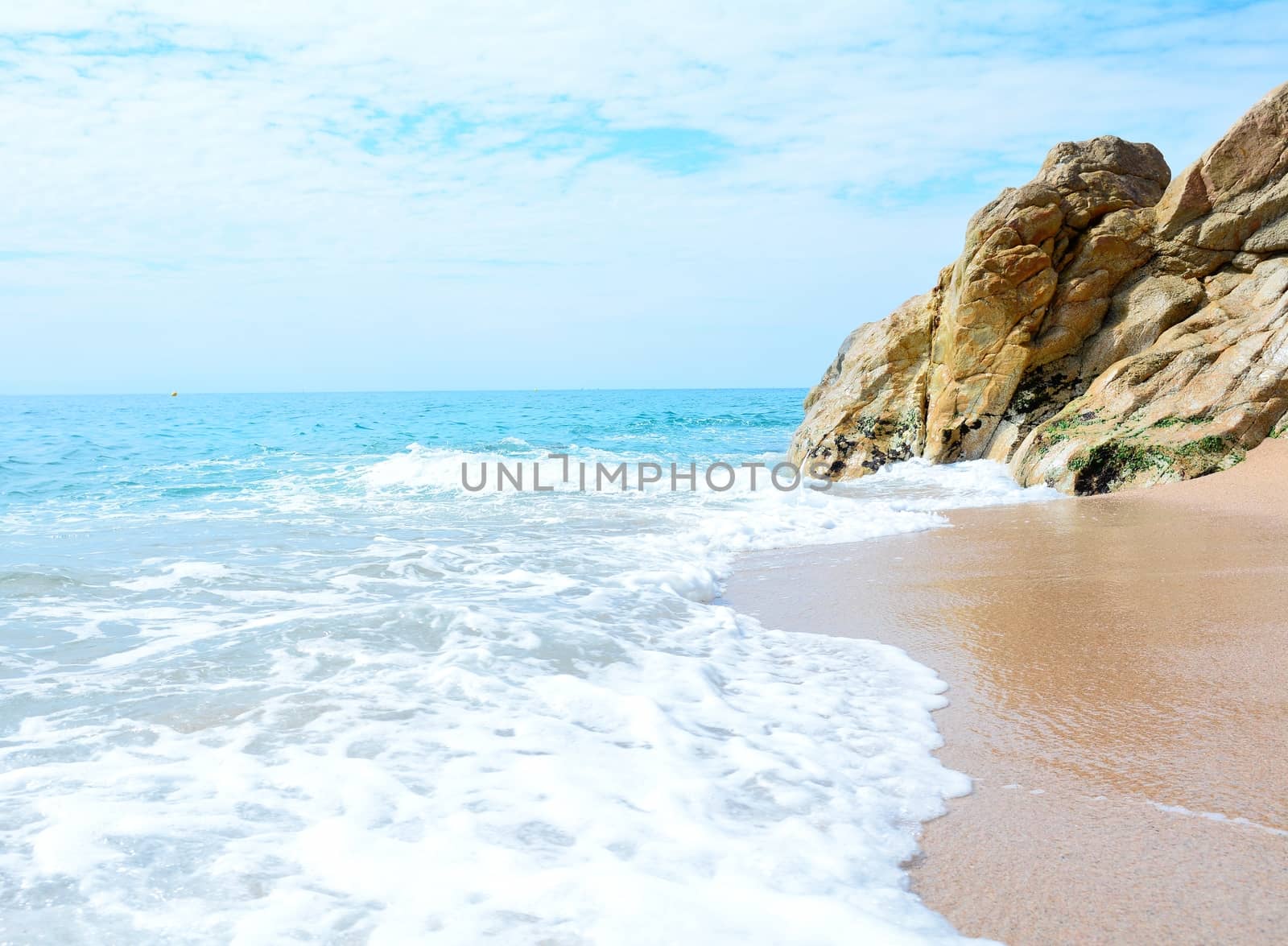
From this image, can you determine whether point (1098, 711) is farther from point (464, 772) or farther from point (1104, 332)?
point (1104, 332)

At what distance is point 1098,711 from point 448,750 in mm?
2432

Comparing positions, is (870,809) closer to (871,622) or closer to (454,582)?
(871,622)

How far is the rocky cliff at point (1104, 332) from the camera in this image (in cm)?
→ 920

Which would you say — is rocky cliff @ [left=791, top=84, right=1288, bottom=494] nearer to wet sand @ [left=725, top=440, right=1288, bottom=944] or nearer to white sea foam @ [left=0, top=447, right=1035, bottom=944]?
wet sand @ [left=725, top=440, right=1288, bottom=944]

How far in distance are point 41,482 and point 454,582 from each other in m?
10.8

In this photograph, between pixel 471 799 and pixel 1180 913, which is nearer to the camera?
pixel 1180 913

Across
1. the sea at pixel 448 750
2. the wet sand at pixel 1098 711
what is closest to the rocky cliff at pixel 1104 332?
the wet sand at pixel 1098 711

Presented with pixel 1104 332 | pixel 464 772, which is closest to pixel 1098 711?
pixel 464 772

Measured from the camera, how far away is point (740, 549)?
7.46 metres

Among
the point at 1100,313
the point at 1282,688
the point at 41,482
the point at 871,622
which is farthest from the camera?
the point at 41,482

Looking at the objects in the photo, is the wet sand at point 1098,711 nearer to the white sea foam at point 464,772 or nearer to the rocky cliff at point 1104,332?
the white sea foam at point 464,772

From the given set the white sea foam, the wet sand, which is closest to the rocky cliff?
the wet sand

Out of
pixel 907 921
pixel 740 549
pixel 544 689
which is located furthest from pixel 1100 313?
pixel 907 921

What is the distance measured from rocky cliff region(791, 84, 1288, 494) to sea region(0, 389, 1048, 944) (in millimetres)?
4045
